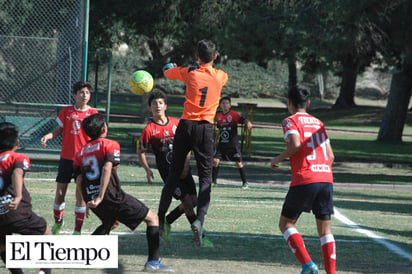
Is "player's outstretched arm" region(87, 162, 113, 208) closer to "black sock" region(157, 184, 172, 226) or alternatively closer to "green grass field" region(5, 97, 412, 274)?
"green grass field" region(5, 97, 412, 274)

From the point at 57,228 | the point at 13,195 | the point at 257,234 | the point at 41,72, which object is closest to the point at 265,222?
the point at 257,234

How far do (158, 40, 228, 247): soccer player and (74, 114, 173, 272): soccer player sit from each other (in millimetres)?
1239

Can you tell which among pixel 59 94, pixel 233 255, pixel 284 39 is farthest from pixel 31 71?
pixel 233 255

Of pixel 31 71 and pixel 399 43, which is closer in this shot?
pixel 31 71

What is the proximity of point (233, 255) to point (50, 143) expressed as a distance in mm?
10540

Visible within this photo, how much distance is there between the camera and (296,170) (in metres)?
7.57

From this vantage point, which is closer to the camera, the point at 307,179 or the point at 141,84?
the point at 307,179

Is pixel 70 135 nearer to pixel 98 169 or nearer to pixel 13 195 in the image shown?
pixel 98 169

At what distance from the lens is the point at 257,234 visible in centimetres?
1045

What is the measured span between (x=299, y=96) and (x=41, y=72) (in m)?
12.8

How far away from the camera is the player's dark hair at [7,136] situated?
6.87 m

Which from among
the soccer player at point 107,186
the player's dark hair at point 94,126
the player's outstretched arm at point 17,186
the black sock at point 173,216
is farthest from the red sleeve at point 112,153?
the black sock at point 173,216

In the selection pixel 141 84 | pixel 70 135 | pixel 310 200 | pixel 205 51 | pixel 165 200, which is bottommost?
pixel 165 200

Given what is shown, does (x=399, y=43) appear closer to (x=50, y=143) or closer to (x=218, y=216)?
(x=50, y=143)
